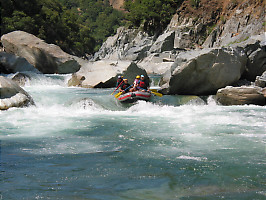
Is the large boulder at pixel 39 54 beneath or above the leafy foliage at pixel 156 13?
beneath

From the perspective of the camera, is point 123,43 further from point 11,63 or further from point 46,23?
point 11,63

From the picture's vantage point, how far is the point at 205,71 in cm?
1317

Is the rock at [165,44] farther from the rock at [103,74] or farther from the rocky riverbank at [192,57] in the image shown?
the rock at [103,74]

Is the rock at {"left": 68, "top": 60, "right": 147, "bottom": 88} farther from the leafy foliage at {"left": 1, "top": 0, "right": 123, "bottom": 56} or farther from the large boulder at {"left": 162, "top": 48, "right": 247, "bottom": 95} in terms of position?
the leafy foliage at {"left": 1, "top": 0, "right": 123, "bottom": 56}

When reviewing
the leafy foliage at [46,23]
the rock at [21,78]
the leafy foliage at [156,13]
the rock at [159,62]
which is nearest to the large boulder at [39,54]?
the rock at [21,78]

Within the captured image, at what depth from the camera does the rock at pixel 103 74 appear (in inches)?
647

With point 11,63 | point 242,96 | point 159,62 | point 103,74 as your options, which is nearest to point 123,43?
point 159,62

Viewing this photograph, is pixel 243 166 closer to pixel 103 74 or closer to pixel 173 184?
pixel 173 184

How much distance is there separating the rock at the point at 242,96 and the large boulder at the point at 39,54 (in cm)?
1332

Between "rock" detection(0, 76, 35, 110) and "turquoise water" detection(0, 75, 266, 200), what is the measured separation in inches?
19.3

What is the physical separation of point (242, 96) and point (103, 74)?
750 cm

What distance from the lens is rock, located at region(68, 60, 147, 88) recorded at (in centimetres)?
1642

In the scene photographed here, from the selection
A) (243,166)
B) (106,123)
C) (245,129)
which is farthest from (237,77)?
(243,166)

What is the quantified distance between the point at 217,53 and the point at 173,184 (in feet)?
32.8
